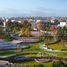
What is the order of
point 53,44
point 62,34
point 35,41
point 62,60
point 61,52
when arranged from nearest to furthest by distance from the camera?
point 62,60 → point 61,52 → point 53,44 → point 35,41 → point 62,34

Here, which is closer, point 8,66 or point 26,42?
point 8,66

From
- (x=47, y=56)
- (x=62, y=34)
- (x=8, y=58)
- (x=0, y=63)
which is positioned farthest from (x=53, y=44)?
(x=0, y=63)

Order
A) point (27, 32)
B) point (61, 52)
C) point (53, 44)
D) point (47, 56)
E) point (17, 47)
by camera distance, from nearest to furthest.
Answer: point (47, 56) → point (61, 52) → point (17, 47) → point (53, 44) → point (27, 32)

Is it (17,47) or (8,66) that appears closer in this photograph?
(8,66)

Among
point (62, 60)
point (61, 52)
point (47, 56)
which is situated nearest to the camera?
point (62, 60)

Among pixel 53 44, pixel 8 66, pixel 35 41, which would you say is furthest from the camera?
pixel 35 41

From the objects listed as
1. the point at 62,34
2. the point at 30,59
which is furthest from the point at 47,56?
the point at 62,34

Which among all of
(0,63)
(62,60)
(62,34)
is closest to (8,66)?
(0,63)

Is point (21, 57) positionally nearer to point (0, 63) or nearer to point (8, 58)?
point (8, 58)

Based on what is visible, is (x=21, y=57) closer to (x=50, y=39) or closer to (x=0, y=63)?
(x=0, y=63)
